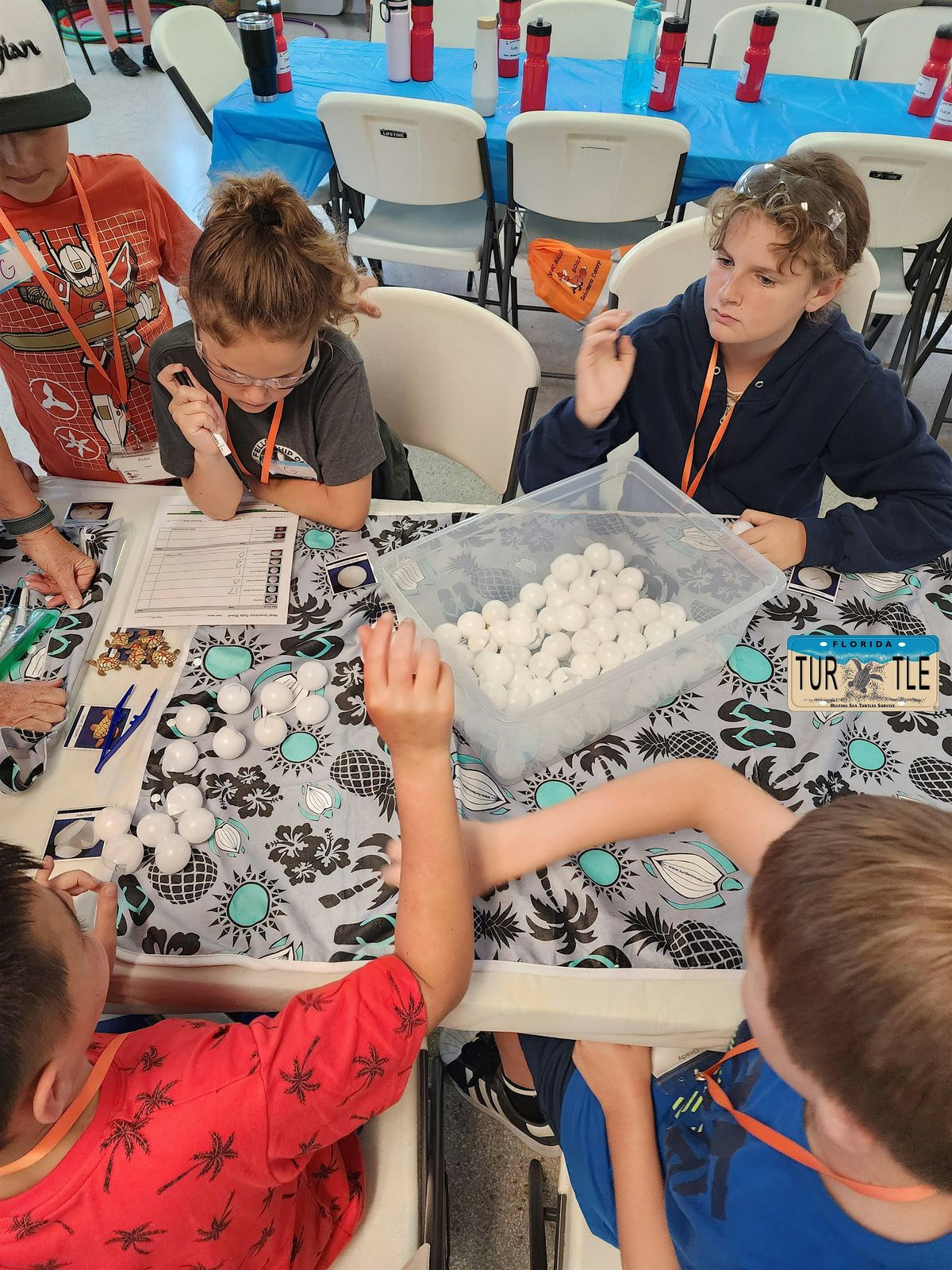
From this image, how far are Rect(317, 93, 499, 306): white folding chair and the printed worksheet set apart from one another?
1.59 meters

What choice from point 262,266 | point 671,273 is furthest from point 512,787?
point 671,273

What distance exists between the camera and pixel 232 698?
0.96m

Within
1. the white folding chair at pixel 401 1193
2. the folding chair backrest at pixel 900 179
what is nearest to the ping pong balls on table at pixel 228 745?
the white folding chair at pixel 401 1193

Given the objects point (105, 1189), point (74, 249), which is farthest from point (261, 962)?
point (74, 249)

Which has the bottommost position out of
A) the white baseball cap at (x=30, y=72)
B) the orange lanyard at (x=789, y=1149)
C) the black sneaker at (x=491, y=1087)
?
the black sneaker at (x=491, y=1087)

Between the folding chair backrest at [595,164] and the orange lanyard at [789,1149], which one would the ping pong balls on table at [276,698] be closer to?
the orange lanyard at [789,1149]

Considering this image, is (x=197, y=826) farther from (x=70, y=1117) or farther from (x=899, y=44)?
(x=899, y=44)

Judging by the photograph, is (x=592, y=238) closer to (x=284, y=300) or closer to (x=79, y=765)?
(x=284, y=300)

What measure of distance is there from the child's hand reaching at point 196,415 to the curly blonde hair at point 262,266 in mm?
100

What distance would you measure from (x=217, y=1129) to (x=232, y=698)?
0.46m

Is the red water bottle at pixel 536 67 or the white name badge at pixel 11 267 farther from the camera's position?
the red water bottle at pixel 536 67

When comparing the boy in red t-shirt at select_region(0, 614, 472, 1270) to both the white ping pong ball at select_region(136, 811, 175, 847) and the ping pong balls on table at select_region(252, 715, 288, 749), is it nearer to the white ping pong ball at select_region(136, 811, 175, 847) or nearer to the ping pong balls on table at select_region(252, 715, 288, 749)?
the white ping pong ball at select_region(136, 811, 175, 847)

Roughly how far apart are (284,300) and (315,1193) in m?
1.02

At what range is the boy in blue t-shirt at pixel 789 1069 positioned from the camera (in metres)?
0.51
